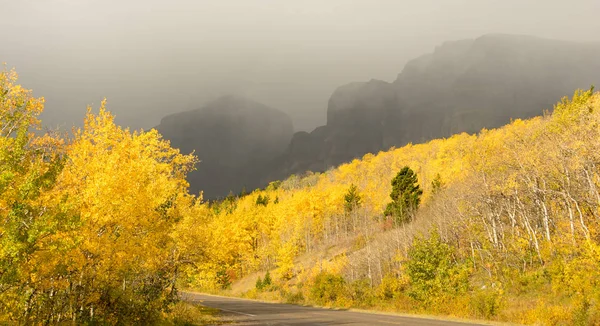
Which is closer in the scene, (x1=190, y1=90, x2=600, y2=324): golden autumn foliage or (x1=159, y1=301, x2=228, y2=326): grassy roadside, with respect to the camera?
Result: (x1=159, y1=301, x2=228, y2=326): grassy roadside

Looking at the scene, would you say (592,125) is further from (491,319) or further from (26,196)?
(26,196)

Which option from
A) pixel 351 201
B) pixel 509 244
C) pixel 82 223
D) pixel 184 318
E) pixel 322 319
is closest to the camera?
pixel 82 223

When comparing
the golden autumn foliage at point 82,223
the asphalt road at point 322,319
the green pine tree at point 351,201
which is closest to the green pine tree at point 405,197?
the green pine tree at point 351,201

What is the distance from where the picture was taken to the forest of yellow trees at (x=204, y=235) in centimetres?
874

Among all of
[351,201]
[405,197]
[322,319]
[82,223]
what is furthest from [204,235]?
[351,201]

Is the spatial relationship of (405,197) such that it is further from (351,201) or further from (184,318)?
(184,318)

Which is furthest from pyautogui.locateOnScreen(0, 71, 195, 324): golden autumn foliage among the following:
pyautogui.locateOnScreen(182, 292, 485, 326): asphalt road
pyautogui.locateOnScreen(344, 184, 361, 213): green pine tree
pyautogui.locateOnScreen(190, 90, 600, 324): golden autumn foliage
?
pyautogui.locateOnScreen(344, 184, 361, 213): green pine tree

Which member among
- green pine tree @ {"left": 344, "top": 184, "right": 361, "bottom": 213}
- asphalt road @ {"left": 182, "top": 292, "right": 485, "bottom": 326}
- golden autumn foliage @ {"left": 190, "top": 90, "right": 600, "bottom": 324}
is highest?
green pine tree @ {"left": 344, "top": 184, "right": 361, "bottom": 213}

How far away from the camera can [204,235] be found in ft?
66.2

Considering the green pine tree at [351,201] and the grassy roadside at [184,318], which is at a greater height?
the green pine tree at [351,201]

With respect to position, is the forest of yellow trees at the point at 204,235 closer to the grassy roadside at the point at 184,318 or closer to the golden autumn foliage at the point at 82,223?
the golden autumn foliage at the point at 82,223

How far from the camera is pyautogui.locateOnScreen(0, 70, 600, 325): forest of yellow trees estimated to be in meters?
8.74

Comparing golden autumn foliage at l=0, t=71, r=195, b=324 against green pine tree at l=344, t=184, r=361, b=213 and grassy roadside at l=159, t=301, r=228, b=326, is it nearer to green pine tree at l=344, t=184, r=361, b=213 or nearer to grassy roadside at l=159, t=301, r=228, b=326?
grassy roadside at l=159, t=301, r=228, b=326

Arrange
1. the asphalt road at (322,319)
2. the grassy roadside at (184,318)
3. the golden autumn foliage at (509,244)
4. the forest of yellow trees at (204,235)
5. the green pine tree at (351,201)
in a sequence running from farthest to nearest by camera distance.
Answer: the green pine tree at (351,201), the golden autumn foliage at (509,244), the asphalt road at (322,319), the grassy roadside at (184,318), the forest of yellow trees at (204,235)
